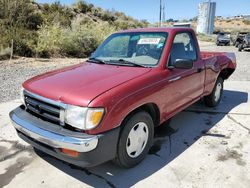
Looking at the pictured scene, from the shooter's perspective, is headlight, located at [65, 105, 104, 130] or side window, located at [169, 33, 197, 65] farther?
side window, located at [169, 33, 197, 65]

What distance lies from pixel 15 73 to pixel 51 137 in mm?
7692

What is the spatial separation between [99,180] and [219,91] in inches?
154

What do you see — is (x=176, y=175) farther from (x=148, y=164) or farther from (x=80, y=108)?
(x=80, y=108)

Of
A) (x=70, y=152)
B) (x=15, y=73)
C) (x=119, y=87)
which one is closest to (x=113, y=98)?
(x=119, y=87)

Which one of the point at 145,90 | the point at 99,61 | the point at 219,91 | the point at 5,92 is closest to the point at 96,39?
the point at 5,92

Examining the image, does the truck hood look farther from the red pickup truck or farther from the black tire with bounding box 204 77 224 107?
the black tire with bounding box 204 77 224 107

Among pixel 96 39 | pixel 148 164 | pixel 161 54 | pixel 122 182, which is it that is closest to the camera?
pixel 122 182

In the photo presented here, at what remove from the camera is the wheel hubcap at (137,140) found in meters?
3.30

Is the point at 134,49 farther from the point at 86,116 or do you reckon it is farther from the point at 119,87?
the point at 86,116

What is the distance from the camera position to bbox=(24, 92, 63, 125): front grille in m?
2.96

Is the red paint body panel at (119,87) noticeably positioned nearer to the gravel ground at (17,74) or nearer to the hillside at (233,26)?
the gravel ground at (17,74)

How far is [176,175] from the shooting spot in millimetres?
3305

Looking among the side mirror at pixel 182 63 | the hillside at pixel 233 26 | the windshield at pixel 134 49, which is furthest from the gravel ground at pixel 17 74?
the hillside at pixel 233 26

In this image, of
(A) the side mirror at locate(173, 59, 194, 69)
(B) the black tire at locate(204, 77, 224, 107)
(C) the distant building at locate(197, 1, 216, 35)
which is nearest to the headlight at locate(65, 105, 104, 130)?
(A) the side mirror at locate(173, 59, 194, 69)
